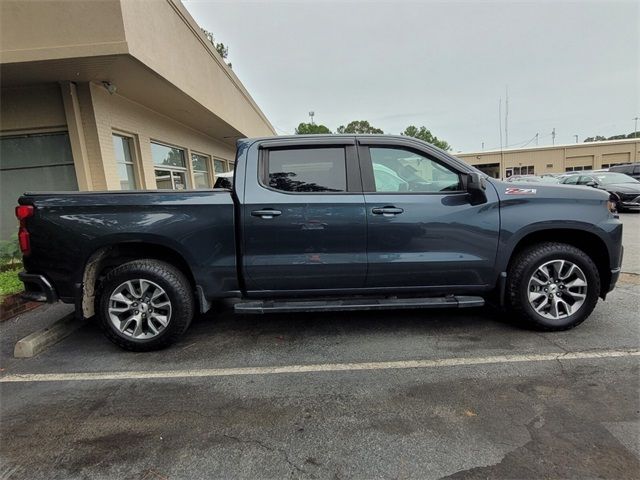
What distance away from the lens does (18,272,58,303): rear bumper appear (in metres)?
3.73

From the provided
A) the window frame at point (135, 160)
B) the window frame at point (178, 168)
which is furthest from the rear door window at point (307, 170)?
the window frame at point (178, 168)

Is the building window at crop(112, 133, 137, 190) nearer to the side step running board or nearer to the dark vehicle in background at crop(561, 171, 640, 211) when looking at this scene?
the side step running board

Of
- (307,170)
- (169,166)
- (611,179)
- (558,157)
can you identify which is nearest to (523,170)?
(558,157)

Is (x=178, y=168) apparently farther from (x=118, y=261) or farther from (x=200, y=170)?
(x=118, y=261)

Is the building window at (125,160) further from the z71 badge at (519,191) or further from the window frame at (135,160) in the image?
the z71 badge at (519,191)

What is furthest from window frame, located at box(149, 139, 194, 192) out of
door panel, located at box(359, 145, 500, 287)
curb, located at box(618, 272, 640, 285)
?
curb, located at box(618, 272, 640, 285)

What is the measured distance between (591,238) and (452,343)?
177cm

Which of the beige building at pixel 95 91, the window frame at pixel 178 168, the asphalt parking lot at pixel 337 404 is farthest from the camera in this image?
the window frame at pixel 178 168

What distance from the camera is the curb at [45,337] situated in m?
3.80

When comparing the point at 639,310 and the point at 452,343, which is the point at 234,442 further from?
the point at 639,310

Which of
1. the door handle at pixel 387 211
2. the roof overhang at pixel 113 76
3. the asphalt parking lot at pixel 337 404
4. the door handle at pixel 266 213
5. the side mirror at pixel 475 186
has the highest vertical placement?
the roof overhang at pixel 113 76

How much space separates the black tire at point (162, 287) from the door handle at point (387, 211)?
198cm

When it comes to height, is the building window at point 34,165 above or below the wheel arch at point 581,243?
above

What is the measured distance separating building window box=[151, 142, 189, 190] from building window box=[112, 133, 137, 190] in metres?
0.91
